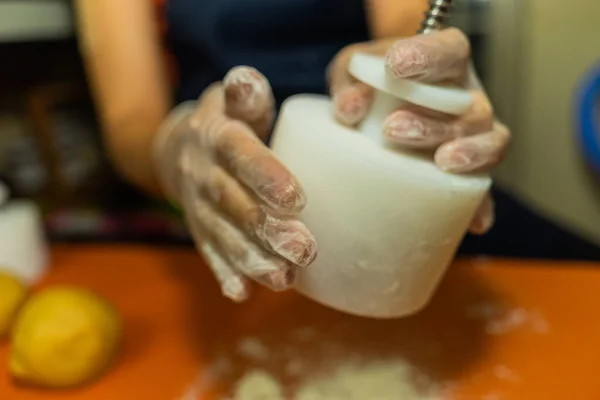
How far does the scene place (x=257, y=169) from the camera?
39cm

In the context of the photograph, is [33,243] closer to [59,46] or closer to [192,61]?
[192,61]

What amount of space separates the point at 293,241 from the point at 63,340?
0.62ft

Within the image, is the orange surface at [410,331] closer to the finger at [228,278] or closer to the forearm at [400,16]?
the finger at [228,278]

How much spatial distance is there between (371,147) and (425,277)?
0.09 meters

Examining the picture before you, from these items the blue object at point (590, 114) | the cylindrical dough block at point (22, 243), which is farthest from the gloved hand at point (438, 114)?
the blue object at point (590, 114)

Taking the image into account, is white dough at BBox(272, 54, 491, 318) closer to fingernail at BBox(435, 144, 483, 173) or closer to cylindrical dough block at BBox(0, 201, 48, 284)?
fingernail at BBox(435, 144, 483, 173)

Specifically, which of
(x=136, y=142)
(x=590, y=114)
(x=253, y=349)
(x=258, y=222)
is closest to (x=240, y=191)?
(x=258, y=222)

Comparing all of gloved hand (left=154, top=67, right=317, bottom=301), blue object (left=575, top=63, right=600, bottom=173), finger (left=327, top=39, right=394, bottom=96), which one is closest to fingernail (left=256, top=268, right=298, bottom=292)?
gloved hand (left=154, top=67, right=317, bottom=301)

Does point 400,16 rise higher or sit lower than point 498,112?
higher

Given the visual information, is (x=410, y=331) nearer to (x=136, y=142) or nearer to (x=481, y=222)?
(x=481, y=222)

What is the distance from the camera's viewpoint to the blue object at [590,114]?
0.83 meters

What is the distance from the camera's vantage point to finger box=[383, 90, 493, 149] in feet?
1.28

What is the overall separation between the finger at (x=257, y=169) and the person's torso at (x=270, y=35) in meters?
0.22

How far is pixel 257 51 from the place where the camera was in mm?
658
